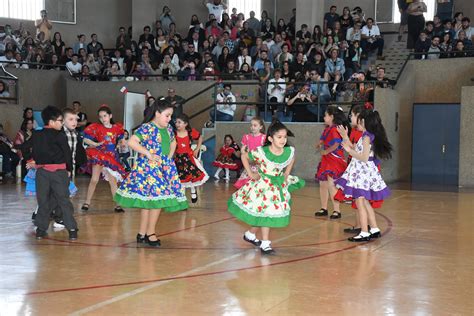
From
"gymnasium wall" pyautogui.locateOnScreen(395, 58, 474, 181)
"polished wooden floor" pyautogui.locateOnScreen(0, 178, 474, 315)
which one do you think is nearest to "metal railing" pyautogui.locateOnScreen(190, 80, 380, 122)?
"gymnasium wall" pyautogui.locateOnScreen(395, 58, 474, 181)

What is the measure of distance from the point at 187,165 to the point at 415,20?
11429mm

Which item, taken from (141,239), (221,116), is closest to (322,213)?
(141,239)

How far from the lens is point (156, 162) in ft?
24.9

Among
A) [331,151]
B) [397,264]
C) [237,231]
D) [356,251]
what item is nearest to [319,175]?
[331,151]

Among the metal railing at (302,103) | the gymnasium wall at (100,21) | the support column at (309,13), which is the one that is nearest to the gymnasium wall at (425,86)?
the metal railing at (302,103)

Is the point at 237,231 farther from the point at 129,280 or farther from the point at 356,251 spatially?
the point at 129,280

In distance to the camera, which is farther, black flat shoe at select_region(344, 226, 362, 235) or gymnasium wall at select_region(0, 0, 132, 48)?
gymnasium wall at select_region(0, 0, 132, 48)

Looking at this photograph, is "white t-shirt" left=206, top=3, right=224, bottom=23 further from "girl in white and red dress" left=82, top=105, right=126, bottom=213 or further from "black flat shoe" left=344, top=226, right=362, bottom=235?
"black flat shoe" left=344, top=226, right=362, bottom=235

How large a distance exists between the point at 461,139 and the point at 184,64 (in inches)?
316

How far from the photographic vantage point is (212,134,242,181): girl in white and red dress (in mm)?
17484

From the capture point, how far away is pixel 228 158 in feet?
57.6

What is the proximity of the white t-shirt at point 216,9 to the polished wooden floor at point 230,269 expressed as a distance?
15.4m

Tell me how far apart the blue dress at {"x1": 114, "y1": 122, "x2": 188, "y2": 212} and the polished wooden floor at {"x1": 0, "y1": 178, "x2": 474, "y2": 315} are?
1.61 feet

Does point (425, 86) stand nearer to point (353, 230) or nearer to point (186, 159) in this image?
point (186, 159)
